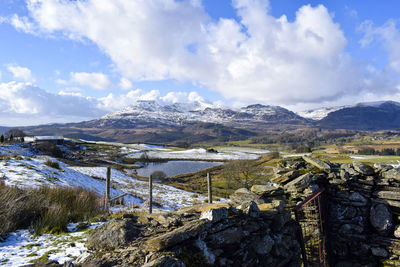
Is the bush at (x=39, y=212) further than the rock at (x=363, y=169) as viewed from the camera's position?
No

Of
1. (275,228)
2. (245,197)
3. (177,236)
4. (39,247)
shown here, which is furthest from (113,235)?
(245,197)

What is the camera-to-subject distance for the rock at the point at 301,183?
26.7ft

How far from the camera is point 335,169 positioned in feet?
28.5

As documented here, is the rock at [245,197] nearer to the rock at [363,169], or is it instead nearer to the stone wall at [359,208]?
the stone wall at [359,208]

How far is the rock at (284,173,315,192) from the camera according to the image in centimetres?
815

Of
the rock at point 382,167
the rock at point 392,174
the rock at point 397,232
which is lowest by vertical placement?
the rock at point 397,232

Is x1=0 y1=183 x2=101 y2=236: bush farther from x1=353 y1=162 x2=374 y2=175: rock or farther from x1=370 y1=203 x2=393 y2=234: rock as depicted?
x1=370 y1=203 x2=393 y2=234: rock

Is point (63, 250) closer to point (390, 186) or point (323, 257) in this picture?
point (323, 257)

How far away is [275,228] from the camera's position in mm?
6188

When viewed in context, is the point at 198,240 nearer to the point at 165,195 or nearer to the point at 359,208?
the point at 359,208

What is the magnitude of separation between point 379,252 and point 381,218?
123 centimetres

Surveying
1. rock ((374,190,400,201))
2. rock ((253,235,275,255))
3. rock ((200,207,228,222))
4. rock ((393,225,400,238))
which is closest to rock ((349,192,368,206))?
rock ((374,190,400,201))

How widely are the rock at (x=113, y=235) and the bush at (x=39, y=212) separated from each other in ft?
7.19

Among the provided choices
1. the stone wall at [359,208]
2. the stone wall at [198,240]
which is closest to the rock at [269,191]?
the stone wall at [359,208]
